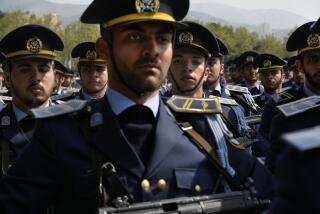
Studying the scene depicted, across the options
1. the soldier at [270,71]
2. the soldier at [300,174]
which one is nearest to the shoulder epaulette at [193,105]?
the soldier at [300,174]

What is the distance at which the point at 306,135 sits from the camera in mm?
1617

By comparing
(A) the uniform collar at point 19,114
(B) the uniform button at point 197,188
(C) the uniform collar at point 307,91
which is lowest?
(A) the uniform collar at point 19,114

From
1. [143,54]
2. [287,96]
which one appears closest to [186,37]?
A: [287,96]

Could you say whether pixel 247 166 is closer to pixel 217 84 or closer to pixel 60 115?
pixel 60 115

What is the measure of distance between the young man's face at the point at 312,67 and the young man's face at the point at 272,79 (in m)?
5.13

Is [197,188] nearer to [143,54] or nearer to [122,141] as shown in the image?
[122,141]

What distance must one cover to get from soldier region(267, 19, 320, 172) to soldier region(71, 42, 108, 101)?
298cm

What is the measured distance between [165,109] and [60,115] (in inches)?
24.0

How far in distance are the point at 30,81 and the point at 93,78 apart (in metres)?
2.81

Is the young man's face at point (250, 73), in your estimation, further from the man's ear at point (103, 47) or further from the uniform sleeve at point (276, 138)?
the man's ear at point (103, 47)

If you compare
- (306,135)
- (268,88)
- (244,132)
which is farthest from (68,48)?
(306,135)

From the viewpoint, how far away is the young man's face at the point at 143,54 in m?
2.70

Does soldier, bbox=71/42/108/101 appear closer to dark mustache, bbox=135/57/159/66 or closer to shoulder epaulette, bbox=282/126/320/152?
dark mustache, bbox=135/57/159/66

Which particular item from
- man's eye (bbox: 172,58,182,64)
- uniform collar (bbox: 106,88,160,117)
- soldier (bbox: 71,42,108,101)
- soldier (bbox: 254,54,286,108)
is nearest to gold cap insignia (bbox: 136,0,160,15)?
uniform collar (bbox: 106,88,160,117)
